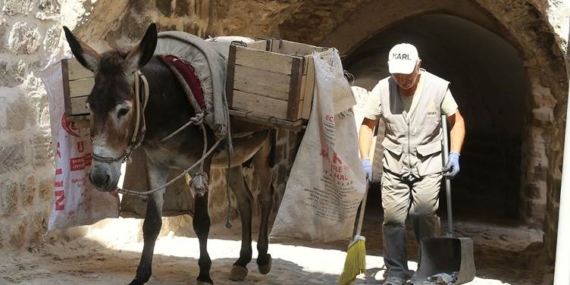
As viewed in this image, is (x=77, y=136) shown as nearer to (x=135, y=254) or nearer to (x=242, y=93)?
(x=242, y=93)

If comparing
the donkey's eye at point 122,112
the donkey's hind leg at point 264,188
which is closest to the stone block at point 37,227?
the donkey's hind leg at point 264,188

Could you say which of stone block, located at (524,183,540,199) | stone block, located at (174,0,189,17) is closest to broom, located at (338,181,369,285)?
stone block, located at (174,0,189,17)

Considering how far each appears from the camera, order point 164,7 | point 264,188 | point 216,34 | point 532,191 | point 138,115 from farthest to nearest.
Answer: point 532,191 < point 216,34 < point 164,7 < point 264,188 < point 138,115

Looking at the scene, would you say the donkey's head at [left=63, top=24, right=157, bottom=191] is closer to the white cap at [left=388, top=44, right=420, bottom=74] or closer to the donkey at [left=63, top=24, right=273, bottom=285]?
the donkey at [left=63, top=24, right=273, bottom=285]

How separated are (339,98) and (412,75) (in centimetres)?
66

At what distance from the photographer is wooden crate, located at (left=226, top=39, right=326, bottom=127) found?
5098 millimetres

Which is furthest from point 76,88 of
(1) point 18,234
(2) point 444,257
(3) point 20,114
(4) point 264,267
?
(2) point 444,257

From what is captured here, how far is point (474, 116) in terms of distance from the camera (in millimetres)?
14008

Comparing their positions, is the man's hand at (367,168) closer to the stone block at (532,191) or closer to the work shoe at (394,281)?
the work shoe at (394,281)

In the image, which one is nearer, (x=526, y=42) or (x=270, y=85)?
(x=270, y=85)

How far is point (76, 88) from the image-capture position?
16.6 ft

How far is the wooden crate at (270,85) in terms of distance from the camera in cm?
510

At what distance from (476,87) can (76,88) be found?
380 inches

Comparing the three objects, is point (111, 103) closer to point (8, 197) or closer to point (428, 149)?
point (8, 197)
